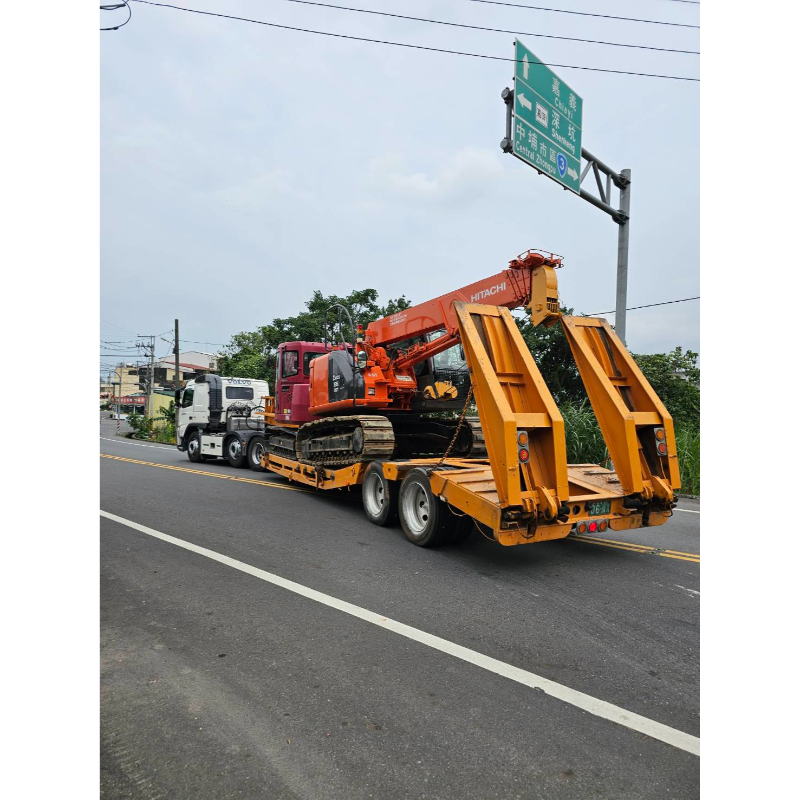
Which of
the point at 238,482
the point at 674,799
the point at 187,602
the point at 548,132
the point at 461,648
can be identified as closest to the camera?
the point at 674,799

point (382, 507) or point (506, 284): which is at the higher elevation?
point (506, 284)

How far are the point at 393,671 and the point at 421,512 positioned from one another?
10.6ft

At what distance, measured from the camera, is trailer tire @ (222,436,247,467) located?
1603 cm

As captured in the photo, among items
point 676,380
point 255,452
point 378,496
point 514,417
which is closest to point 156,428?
point 255,452

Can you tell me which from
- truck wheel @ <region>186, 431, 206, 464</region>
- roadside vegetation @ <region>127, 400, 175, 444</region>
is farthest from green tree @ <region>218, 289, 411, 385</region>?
truck wheel @ <region>186, 431, 206, 464</region>

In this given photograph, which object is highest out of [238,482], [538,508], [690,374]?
[690,374]

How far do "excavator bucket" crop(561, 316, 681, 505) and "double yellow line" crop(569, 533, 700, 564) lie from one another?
83 cm

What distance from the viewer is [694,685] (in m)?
3.52

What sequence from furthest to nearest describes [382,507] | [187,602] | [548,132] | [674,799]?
[548,132], [382,507], [187,602], [674,799]

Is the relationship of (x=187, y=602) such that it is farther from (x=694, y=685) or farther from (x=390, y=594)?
(x=694, y=685)

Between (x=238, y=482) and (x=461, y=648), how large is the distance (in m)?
9.53

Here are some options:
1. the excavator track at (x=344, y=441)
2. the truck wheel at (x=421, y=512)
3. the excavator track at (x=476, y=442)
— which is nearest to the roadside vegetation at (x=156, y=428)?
the excavator track at (x=344, y=441)

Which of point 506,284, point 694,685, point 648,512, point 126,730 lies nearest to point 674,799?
point 694,685

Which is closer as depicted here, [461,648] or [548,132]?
[461,648]
